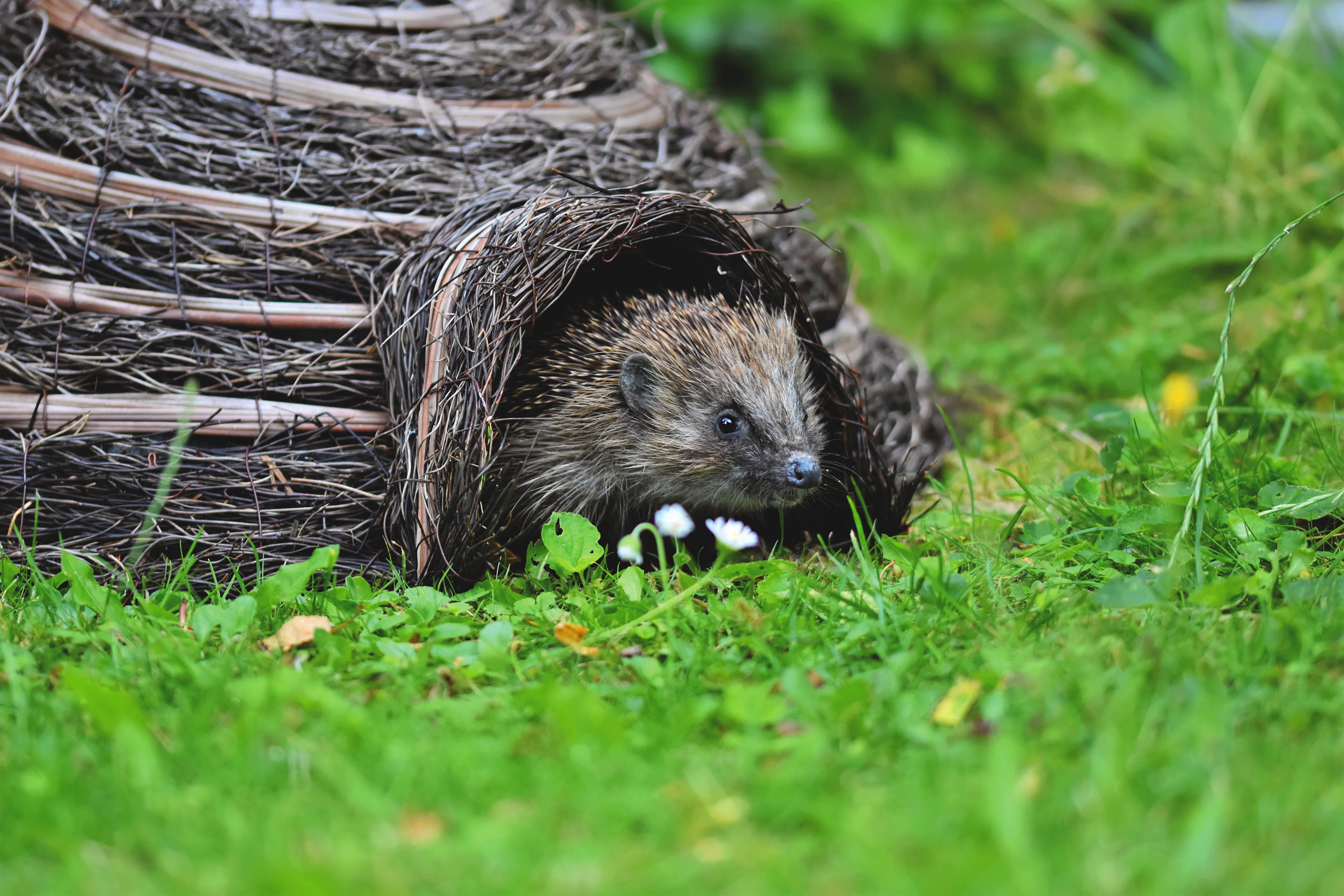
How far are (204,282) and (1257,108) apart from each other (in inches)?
235

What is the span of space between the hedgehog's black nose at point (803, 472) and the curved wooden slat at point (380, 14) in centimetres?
240

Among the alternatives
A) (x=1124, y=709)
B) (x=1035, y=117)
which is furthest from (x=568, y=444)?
(x=1035, y=117)

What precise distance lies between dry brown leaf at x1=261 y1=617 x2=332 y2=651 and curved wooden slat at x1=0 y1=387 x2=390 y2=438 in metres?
0.82

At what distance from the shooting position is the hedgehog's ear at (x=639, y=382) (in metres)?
4.16

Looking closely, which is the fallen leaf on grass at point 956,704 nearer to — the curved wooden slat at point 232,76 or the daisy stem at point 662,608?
the daisy stem at point 662,608

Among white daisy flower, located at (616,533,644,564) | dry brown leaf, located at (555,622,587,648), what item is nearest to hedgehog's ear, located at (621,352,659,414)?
white daisy flower, located at (616,533,644,564)

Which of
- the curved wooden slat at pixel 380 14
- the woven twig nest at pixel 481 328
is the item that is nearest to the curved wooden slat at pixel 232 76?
the curved wooden slat at pixel 380 14

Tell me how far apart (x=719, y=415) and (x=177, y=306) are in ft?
6.13

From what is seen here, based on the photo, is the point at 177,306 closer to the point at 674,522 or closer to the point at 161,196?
the point at 161,196

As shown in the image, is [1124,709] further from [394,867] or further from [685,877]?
[394,867]

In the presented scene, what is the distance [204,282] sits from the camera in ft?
13.3

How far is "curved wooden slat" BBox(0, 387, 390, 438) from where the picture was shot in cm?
385

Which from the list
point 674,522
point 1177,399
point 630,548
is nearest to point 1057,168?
point 1177,399

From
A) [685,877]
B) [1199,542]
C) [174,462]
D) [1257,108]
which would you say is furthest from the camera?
[1257,108]
